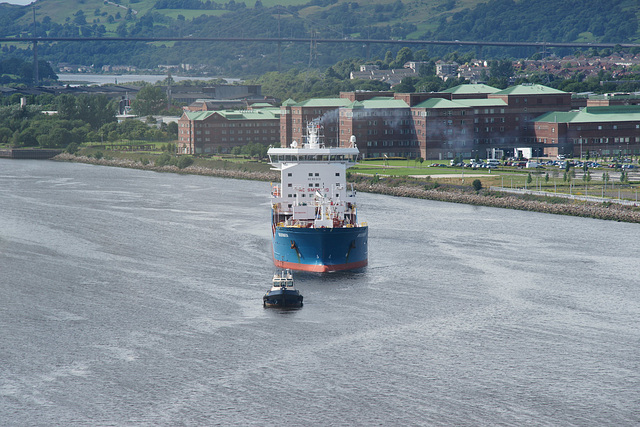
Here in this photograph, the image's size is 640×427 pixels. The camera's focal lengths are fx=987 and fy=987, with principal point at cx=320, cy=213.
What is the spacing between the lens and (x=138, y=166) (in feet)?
279

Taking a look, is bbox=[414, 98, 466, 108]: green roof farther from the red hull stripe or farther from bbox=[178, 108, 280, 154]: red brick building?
the red hull stripe

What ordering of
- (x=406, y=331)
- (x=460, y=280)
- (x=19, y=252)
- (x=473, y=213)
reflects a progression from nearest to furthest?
(x=406, y=331), (x=460, y=280), (x=19, y=252), (x=473, y=213)

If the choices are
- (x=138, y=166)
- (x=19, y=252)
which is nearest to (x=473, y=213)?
(x=19, y=252)

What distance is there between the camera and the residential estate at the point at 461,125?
263 ft

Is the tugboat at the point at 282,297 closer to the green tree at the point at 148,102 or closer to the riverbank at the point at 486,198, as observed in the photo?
the riverbank at the point at 486,198

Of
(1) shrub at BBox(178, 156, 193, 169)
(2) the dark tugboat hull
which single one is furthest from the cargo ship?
(1) shrub at BBox(178, 156, 193, 169)

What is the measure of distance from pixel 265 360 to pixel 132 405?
404 cm

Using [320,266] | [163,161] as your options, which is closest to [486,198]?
[320,266]

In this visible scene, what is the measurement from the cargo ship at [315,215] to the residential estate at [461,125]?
1566 inches

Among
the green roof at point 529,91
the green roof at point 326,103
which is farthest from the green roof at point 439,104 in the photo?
the green roof at point 326,103

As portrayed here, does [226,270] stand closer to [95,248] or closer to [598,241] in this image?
[95,248]

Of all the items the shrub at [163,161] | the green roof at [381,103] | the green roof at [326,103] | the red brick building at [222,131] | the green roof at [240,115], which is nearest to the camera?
the green roof at [381,103]

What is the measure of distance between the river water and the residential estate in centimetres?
3447

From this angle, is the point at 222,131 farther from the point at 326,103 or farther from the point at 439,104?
the point at 439,104
